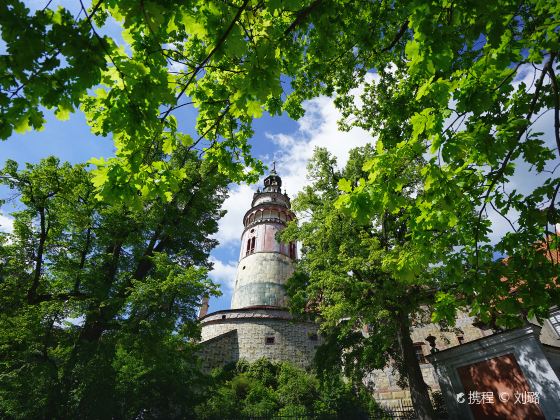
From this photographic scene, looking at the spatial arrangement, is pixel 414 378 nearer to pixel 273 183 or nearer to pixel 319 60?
pixel 319 60

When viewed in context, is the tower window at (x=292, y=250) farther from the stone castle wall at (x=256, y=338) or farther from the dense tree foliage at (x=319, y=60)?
the dense tree foliage at (x=319, y=60)

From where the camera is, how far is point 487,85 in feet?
11.1

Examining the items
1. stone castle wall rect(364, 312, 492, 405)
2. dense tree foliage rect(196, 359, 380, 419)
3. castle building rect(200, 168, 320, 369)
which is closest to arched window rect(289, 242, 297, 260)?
castle building rect(200, 168, 320, 369)

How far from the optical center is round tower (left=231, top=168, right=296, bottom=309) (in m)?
27.7

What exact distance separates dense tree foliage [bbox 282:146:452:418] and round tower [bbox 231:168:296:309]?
30.9 ft

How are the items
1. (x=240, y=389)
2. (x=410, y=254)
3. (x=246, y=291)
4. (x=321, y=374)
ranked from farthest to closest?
(x=246, y=291) → (x=240, y=389) → (x=321, y=374) → (x=410, y=254)

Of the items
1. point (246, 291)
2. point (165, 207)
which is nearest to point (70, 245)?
point (165, 207)

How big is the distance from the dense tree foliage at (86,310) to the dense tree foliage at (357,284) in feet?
16.1

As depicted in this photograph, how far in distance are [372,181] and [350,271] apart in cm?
922

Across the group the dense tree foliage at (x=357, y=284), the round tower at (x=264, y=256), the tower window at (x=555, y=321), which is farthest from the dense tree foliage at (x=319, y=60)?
the round tower at (x=264, y=256)

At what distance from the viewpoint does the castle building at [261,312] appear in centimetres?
2231

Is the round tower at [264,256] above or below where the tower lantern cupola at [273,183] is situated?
below

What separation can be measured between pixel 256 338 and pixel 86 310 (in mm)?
14680

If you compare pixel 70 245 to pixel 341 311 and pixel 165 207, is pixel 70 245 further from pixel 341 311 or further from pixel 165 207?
pixel 341 311
